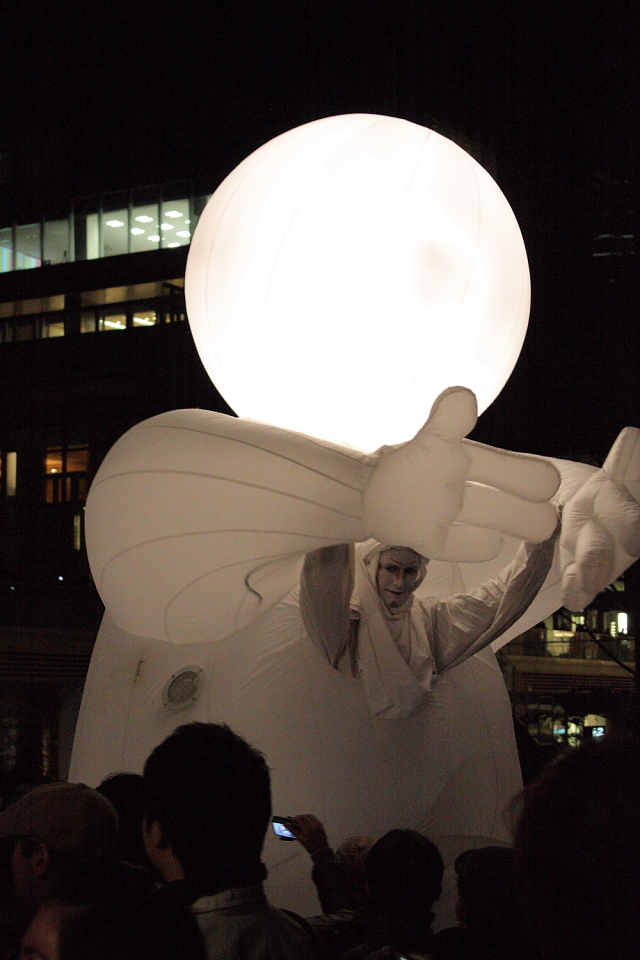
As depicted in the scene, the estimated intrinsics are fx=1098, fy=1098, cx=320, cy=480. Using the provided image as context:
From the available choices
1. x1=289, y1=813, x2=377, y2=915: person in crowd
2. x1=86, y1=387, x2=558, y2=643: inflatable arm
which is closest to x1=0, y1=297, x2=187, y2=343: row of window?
x1=86, y1=387, x2=558, y2=643: inflatable arm

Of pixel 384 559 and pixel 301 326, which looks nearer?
pixel 301 326

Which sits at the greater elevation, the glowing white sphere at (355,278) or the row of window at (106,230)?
the row of window at (106,230)

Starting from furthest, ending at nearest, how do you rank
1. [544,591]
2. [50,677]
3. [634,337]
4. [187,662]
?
[50,677]
[634,337]
[544,591]
[187,662]

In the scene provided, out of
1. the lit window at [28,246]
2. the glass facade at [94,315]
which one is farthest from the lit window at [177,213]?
the lit window at [28,246]

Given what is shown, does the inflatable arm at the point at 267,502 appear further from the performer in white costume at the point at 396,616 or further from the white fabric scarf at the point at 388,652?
the white fabric scarf at the point at 388,652

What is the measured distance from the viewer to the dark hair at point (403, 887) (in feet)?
7.41

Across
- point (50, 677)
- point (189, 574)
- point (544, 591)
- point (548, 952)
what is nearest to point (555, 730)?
point (50, 677)

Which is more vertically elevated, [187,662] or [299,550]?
[299,550]

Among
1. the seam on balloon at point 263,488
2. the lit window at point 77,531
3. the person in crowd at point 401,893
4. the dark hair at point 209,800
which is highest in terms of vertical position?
the lit window at point 77,531

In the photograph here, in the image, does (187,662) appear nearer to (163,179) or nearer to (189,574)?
(189,574)

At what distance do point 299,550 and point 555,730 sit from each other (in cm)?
1652

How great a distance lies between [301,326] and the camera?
11.0ft

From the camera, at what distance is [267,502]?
307cm

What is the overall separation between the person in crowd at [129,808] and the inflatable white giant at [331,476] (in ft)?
2.01
